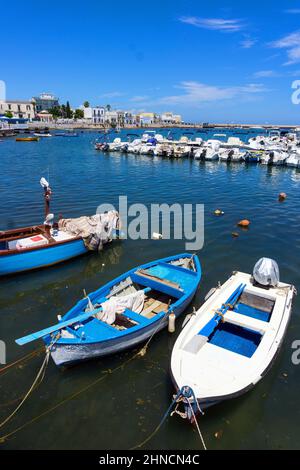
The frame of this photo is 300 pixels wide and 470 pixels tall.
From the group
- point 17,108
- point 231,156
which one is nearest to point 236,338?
point 231,156

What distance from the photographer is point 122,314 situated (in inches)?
457

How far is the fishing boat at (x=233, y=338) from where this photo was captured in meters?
8.38

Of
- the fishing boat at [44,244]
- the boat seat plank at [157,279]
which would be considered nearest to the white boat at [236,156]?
the fishing boat at [44,244]

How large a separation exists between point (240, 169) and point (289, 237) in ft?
120

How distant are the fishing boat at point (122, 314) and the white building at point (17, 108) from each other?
207m

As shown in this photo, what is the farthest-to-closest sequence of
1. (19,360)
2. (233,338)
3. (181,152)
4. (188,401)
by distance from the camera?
(181,152) → (233,338) → (19,360) → (188,401)

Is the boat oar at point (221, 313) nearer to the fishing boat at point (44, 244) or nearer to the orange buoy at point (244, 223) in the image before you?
the fishing boat at point (44, 244)

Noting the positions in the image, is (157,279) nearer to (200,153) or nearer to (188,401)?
(188,401)

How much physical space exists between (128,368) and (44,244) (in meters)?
9.54

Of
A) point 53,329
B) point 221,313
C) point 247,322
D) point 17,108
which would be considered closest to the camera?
point 53,329

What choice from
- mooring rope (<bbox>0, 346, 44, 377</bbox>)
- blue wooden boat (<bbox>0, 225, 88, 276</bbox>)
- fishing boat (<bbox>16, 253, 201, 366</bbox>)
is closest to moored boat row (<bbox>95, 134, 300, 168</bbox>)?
blue wooden boat (<bbox>0, 225, 88, 276</bbox>)

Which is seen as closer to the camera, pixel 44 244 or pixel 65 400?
pixel 65 400

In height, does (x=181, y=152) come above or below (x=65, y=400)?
above
